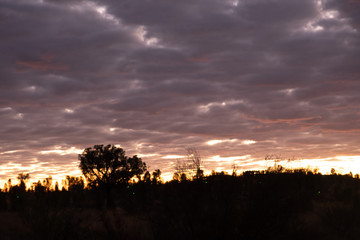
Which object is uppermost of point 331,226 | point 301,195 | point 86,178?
point 86,178

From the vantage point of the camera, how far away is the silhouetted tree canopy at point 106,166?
59938mm

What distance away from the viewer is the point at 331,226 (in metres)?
27.3

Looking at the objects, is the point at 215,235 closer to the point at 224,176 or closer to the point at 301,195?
the point at 224,176

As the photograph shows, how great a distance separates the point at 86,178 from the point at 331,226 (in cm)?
4117

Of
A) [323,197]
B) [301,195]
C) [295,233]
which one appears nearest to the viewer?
[295,233]

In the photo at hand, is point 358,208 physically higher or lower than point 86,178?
lower

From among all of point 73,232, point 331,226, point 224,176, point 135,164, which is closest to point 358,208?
point 331,226

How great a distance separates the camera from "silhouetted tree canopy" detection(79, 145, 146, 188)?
59.9 meters

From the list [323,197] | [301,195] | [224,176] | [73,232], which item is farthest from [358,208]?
[323,197]

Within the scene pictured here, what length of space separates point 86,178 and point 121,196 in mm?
5636

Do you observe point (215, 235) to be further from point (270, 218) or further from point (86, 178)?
point (86, 178)

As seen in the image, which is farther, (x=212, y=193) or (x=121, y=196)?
(x=121, y=196)

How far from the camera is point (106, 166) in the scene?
199 feet

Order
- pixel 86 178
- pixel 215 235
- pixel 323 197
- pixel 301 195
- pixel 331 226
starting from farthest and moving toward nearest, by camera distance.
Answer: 1. pixel 86 178
2. pixel 323 197
3. pixel 331 226
4. pixel 301 195
5. pixel 215 235
